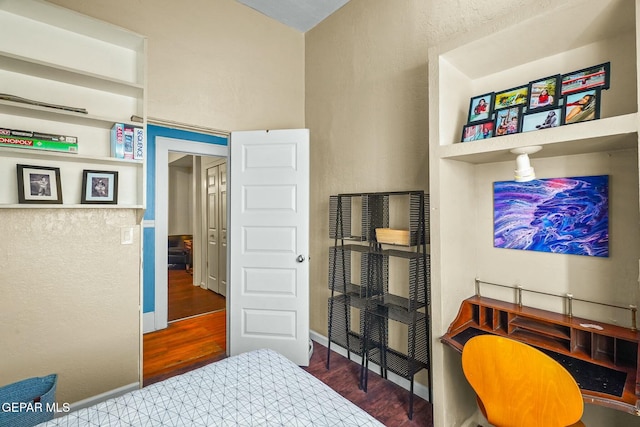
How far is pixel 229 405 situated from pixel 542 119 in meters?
1.96

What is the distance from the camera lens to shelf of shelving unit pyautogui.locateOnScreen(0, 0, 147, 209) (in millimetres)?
1813

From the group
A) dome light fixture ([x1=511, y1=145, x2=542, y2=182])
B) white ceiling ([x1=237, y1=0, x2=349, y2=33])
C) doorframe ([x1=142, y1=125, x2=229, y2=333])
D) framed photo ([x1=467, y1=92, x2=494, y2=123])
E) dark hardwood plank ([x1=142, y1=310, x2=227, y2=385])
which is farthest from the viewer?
doorframe ([x1=142, y1=125, x2=229, y2=333])

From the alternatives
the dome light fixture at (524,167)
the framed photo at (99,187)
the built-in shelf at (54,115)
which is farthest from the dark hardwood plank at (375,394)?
the built-in shelf at (54,115)

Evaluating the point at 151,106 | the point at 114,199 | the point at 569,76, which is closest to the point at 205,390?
the point at 114,199

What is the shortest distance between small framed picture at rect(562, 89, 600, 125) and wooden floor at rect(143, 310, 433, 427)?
196 centimetres

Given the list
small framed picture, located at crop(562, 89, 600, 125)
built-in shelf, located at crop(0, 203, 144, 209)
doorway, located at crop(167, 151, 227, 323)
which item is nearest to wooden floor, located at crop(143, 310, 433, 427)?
doorway, located at crop(167, 151, 227, 323)

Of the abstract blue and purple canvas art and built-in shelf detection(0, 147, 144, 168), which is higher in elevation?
built-in shelf detection(0, 147, 144, 168)

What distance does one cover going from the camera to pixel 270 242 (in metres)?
2.79

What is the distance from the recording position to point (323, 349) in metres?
3.05

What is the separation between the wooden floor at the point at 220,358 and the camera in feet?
7.00

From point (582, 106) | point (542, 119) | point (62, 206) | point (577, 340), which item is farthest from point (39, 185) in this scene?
point (577, 340)

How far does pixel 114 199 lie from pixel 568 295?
285 centimetres

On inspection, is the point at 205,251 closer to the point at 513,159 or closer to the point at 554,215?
the point at 513,159

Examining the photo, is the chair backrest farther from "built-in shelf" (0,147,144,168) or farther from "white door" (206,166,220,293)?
"white door" (206,166,220,293)
